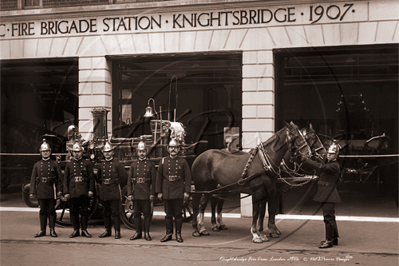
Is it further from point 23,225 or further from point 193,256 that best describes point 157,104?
point 193,256

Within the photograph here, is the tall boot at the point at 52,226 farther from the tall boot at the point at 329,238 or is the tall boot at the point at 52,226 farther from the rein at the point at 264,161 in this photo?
the tall boot at the point at 329,238

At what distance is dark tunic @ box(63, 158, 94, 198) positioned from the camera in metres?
10.2

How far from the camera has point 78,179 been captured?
10211mm

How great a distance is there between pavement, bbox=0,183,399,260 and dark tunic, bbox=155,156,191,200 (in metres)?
1.03

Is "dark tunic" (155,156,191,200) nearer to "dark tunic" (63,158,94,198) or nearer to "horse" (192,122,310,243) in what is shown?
"horse" (192,122,310,243)

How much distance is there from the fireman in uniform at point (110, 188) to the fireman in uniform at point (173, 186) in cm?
96

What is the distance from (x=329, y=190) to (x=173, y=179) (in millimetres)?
3201

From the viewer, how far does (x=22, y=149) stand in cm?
1883

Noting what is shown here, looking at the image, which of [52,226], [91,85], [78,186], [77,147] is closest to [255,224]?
[78,186]

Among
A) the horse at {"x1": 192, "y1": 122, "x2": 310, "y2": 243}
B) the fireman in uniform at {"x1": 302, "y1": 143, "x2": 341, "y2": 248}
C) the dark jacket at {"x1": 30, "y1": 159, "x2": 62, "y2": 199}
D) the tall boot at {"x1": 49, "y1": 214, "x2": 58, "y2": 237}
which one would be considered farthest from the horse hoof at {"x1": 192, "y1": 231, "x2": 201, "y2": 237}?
the dark jacket at {"x1": 30, "y1": 159, "x2": 62, "y2": 199}

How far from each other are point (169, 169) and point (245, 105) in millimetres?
4220

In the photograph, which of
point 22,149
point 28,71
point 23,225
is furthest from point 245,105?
point 22,149

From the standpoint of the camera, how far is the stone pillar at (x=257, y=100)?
13070 mm

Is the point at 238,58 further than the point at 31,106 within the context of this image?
No
